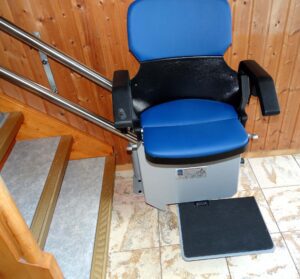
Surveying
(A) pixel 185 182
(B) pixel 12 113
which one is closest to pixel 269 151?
(A) pixel 185 182

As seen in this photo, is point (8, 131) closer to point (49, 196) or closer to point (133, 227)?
point (49, 196)

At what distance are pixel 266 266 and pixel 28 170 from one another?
4.09ft

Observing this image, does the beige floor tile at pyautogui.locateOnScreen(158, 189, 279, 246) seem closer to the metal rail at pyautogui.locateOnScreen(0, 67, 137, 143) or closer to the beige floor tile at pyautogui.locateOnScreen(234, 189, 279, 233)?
the beige floor tile at pyautogui.locateOnScreen(234, 189, 279, 233)

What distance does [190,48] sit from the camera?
1.24 m

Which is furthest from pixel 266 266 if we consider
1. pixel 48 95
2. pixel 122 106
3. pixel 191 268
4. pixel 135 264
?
pixel 48 95

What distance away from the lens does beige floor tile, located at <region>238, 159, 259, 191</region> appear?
1.64 metres

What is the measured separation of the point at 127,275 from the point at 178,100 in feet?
2.86

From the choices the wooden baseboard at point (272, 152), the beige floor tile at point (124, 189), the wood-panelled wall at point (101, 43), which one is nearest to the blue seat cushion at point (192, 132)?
the wood-panelled wall at point (101, 43)

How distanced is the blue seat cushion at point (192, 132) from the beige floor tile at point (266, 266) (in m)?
0.57

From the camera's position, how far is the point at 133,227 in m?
1.46

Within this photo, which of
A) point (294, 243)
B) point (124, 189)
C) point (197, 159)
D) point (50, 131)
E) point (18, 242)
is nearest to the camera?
point (18, 242)

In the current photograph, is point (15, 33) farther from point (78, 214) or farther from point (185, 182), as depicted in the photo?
point (185, 182)

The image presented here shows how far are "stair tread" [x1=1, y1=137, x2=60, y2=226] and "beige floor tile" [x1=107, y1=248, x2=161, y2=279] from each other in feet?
1.50

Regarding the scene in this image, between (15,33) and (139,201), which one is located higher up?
(15,33)
